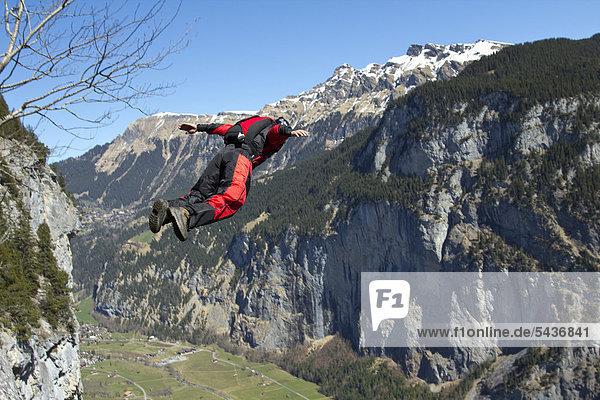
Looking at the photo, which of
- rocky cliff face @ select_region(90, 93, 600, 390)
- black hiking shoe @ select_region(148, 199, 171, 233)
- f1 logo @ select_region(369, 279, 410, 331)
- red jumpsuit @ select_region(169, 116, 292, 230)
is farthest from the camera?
f1 logo @ select_region(369, 279, 410, 331)

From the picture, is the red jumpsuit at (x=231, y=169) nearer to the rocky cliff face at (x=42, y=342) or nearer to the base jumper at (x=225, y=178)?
the base jumper at (x=225, y=178)

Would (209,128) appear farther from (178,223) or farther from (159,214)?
(178,223)

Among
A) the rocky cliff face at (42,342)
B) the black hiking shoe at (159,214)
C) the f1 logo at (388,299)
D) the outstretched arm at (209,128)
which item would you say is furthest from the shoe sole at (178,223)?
the f1 logo at (388,299)

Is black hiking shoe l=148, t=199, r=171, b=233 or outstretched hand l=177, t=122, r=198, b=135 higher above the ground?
outstretched hand l=177, t=122, r=198, b=135

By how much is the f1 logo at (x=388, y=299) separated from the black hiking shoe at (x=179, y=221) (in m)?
136

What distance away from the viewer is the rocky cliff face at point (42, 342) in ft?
83.1

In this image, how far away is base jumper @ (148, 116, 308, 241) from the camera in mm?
10688

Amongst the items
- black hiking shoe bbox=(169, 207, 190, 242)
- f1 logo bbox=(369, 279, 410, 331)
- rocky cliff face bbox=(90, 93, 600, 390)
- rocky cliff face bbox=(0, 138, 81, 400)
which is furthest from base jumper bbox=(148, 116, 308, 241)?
f1 logo bbox=(369, 279, 410, 331)

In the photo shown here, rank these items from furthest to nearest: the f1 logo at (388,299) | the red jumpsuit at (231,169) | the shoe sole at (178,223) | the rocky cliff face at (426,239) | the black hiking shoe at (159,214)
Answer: the f1 logo at (388,299)
the rocky cliff face at (426,239)
the red jumpsuit at (231,169)
the black hiking shoe at (159,214)
the shoe sole at (178,223)

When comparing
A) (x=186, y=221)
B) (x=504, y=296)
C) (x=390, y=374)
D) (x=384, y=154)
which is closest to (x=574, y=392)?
(x=504, y=296)

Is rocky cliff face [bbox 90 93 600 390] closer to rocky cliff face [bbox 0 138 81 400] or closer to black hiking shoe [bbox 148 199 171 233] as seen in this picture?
rocky cliff face [bbox 0 138 81 400]

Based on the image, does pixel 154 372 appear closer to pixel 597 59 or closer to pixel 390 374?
pixel 390 374

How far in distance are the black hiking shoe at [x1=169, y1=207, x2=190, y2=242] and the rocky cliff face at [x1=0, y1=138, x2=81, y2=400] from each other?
7393 mm

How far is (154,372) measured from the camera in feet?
477
